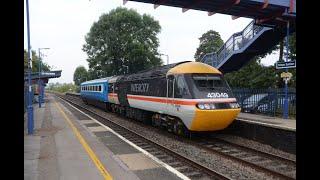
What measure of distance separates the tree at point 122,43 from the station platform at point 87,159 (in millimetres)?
44812

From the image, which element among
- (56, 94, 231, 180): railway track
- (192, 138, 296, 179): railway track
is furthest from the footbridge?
(192, 138, 296, 179): railway track

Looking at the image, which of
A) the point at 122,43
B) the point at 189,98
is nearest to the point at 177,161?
the point at 189,98

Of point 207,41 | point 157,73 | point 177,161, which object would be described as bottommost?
point 177,161

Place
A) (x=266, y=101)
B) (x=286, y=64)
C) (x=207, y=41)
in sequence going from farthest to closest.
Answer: (x=207, y=41)
(x=266, y=101)
(x=286, y=64)

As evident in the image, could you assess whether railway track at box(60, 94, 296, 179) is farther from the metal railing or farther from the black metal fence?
the metal railing

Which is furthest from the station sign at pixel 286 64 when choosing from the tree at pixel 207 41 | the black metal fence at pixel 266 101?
the tree at pixel 207 41

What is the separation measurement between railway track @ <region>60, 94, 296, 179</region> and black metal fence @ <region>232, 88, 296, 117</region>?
7256 mm

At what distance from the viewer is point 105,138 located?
49.4 feet

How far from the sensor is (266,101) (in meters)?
21.3

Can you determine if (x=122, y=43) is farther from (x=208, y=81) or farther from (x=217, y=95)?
(x=217, y=95)

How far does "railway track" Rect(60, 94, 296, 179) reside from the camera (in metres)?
9.12

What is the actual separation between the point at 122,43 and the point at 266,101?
4248 cm

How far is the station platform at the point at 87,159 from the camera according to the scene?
8.79 meters
